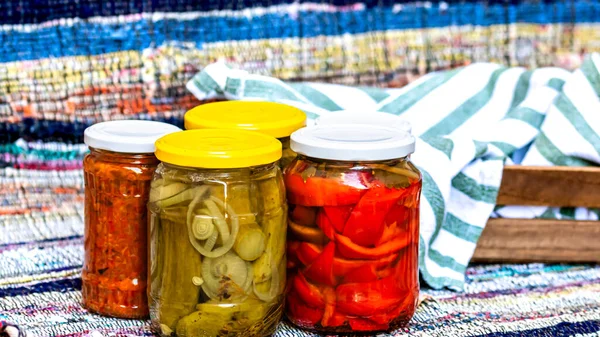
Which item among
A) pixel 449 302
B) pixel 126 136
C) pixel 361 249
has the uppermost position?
pixel 126 136

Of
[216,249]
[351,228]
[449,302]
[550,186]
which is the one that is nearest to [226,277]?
[216,249]

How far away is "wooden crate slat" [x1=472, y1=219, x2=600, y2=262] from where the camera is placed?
1.16 meters

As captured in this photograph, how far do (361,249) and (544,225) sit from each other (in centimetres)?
36

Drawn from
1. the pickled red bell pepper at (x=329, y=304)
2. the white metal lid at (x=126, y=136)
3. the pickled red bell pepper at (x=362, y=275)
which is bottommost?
the pickled red bell pepper at (x=329, y=304)

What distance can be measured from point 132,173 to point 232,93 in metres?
0.33

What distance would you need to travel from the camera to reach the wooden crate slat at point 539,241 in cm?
116

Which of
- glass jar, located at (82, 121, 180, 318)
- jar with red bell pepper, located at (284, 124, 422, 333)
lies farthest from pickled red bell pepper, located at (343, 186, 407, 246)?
glass jar, located at (82, 121, 180, 318)

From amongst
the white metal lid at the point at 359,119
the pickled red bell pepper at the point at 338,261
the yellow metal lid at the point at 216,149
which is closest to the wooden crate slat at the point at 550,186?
the white metal lid at the point at 359,119

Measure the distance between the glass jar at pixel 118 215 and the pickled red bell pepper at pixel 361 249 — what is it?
0.21 meters

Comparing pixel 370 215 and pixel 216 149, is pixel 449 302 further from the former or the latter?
pixel 216 149

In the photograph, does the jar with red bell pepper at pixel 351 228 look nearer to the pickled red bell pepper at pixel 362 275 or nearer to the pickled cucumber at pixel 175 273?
the pickled red bell pepper at pixel 362 275

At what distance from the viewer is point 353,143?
89 centimetres

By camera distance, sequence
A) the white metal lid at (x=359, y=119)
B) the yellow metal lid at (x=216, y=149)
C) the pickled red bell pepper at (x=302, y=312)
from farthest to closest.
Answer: the white metal lid at (x=359, y=119)
the pickled red bell pepper at (x=302, y=312)
the yellow metal lid at (x=216, y=149)

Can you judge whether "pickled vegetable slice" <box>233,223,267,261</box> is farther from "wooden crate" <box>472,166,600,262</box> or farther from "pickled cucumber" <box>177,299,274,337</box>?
"wooden crate" <box>472,166,600,262</box>
